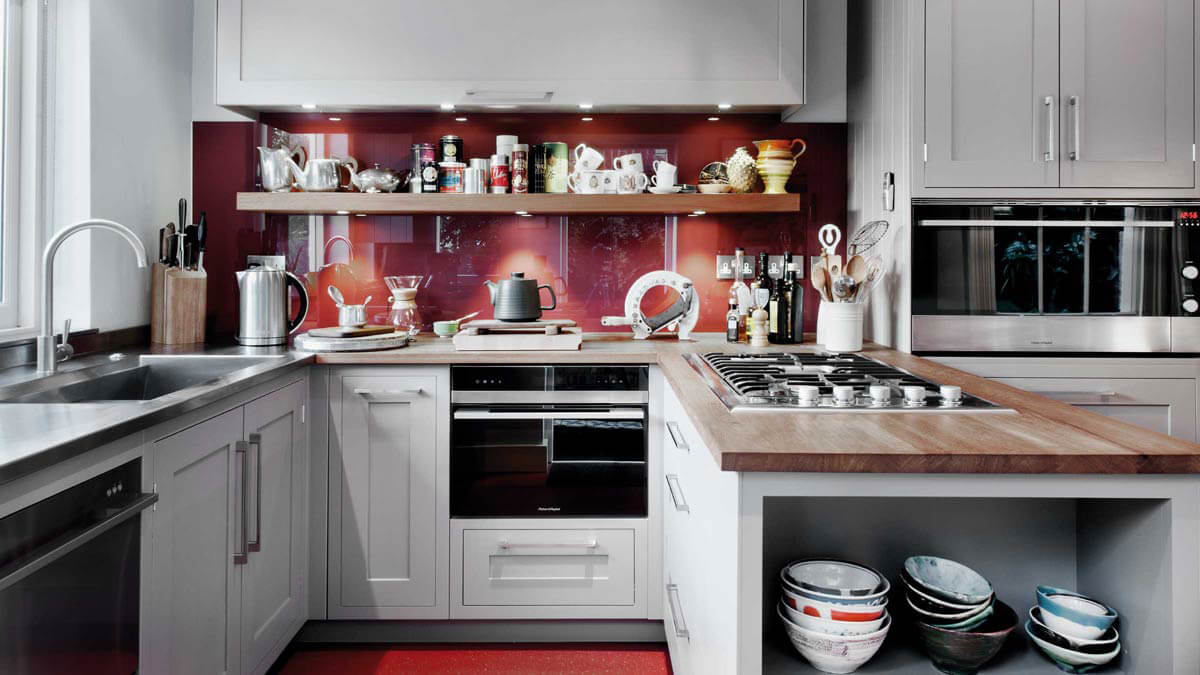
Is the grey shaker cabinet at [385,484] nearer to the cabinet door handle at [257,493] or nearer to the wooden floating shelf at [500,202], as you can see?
the cabinet door handle at [257,493]

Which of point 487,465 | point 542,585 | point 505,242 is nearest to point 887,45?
point 505,242

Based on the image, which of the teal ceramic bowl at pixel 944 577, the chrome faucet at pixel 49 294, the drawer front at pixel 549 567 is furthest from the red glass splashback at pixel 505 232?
the teal ceramic bowl at pixel 944 577

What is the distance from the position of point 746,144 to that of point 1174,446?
7.23 ft

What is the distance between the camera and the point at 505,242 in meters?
3.16

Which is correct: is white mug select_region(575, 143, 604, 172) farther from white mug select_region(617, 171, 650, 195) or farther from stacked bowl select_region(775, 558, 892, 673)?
stacked bowl select_region(775, 558, 892, 673)

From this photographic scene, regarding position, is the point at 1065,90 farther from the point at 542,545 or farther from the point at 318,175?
the point at 318,175

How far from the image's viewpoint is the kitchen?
1916 millimetres

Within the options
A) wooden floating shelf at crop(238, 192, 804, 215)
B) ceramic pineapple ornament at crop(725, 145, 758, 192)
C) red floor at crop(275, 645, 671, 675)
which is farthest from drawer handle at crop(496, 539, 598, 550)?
ceramic pineapple ornament at crop(725, 145, 758, 192)

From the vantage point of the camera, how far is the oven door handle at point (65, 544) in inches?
44.5

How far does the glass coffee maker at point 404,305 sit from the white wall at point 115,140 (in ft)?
2.71

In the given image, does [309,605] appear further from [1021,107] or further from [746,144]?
[1021,107]

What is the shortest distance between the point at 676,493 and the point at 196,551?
1.08m

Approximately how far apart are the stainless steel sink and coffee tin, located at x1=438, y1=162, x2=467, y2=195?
959mm

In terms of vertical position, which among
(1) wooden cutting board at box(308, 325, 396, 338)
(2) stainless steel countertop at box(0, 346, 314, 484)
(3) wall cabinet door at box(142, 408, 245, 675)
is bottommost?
(3) wall cabinet door at box(142, 408, 245, 675)
